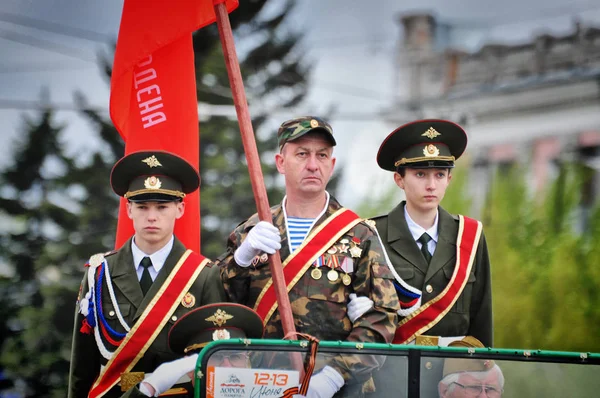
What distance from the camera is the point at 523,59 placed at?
14.6 m

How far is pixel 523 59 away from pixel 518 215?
2807mm

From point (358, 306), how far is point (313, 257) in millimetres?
342

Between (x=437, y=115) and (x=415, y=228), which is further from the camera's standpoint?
(x=437, y=115)

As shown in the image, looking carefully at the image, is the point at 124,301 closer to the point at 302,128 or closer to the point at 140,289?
the point at 140,289

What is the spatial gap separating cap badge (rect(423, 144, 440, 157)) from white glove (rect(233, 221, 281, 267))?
1.02 m

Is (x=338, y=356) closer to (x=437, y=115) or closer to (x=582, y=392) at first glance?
(x=582, y=392)

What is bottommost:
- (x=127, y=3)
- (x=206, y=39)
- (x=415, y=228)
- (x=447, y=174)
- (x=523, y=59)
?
(x=415, y=228)

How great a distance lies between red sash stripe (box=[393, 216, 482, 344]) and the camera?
4422mm

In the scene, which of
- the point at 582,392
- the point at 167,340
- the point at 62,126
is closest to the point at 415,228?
the point at 167,340

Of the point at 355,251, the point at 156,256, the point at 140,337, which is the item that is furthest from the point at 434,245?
the point at 140,337

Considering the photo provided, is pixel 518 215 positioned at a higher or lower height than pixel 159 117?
higher

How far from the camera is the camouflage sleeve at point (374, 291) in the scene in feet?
12.9

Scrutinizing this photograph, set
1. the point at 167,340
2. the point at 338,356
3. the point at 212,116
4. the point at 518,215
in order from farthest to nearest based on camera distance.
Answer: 1. the point at 518,215
2. the point at 212,116
3. the point at 167,340
4. the point at 338,356

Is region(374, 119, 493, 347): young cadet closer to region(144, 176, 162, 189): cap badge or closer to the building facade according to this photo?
region(144, 176, 162, 189): cap badge
